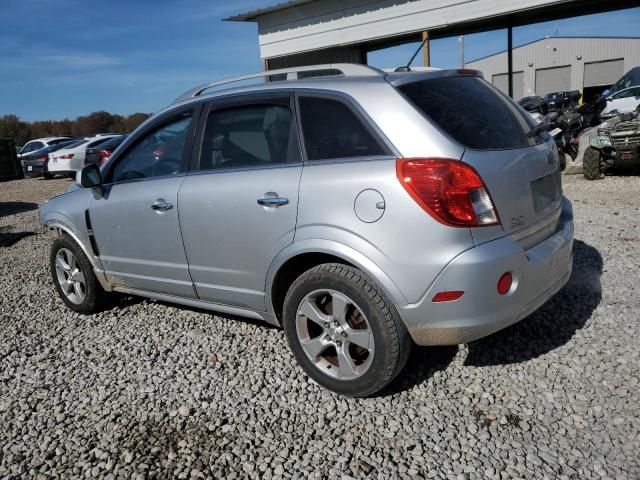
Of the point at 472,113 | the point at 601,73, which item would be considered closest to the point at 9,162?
the point at 472,113

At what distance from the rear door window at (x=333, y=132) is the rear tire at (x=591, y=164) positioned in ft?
27.3

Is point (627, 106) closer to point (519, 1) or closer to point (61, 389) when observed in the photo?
point (519, 1)

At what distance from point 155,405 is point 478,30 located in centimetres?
1582

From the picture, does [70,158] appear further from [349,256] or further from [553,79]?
[553,79]

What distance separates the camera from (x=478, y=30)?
52.2 feet

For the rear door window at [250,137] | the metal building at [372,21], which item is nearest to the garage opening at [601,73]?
the metal building at [372,21]

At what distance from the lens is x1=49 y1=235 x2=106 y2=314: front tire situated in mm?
4387

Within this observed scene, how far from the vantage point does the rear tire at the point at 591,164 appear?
9594 millimetres

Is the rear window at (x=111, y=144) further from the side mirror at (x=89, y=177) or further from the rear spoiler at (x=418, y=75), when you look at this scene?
the rear spoiler at (x=418, y=75)

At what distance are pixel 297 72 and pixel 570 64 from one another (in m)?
46.6

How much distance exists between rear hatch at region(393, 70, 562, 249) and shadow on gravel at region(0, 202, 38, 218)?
11311 mm

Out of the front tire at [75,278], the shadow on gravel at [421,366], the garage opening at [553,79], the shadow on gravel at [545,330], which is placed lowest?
the garage opening at [553,79]

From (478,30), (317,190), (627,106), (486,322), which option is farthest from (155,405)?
(627,106)

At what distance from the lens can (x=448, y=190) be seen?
8.14ft
